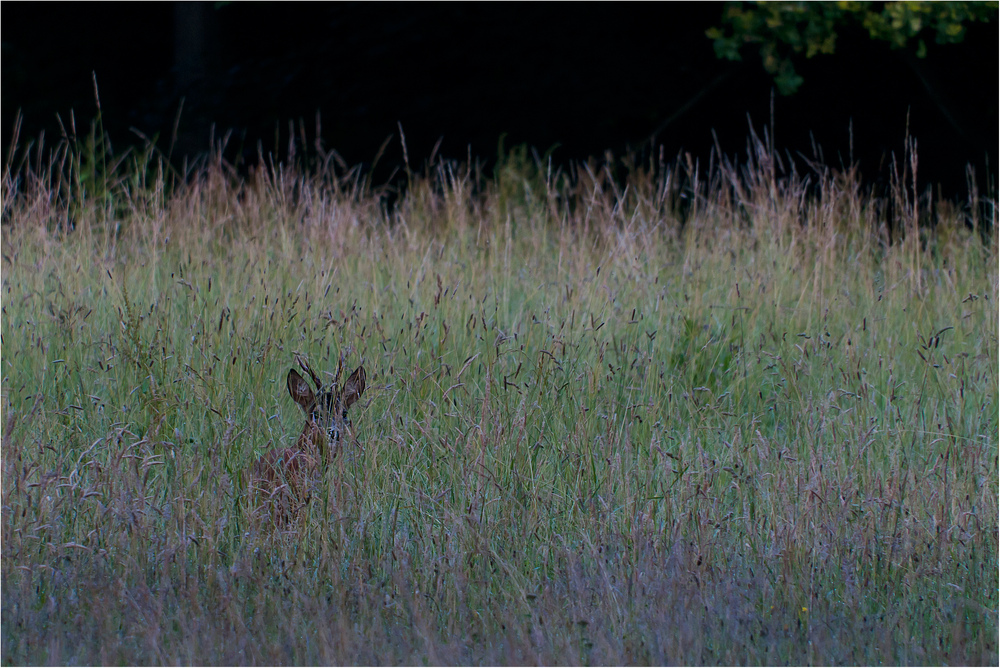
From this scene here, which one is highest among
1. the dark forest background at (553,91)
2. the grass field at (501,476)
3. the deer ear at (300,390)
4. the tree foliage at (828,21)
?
the tree foliage at (828,21)

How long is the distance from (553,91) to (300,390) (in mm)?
6917

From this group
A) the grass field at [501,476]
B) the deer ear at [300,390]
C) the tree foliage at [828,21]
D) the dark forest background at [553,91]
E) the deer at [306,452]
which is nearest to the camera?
the grass field at [501,476]

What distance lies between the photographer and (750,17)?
7383 millimetres

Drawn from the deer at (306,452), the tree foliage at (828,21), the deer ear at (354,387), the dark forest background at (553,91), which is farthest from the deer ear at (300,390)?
the dark forest background at (553,91)

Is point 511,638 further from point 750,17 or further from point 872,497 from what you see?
point 750,17

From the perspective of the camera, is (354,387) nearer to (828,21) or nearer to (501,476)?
(501,476)

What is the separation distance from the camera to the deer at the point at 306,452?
3.00 metres

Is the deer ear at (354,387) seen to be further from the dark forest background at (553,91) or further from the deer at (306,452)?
the dark forest background at (553,91)

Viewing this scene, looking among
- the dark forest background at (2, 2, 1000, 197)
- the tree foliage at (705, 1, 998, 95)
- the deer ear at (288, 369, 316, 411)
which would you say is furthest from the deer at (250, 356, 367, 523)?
the dark forest background at (2, 2, 1000, 197)

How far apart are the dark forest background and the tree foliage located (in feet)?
5.58

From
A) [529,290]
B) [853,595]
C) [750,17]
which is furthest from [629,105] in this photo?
[853,595]

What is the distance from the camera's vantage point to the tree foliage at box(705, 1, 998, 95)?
6.90 meters

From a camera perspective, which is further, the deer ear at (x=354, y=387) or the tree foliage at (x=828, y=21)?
the tree foliage at (x=828, y=21)

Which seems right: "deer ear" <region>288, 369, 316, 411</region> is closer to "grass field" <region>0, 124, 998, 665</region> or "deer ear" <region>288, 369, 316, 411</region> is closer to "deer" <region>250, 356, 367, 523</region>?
"deer" <region>250, 356, 367, 523</region>
